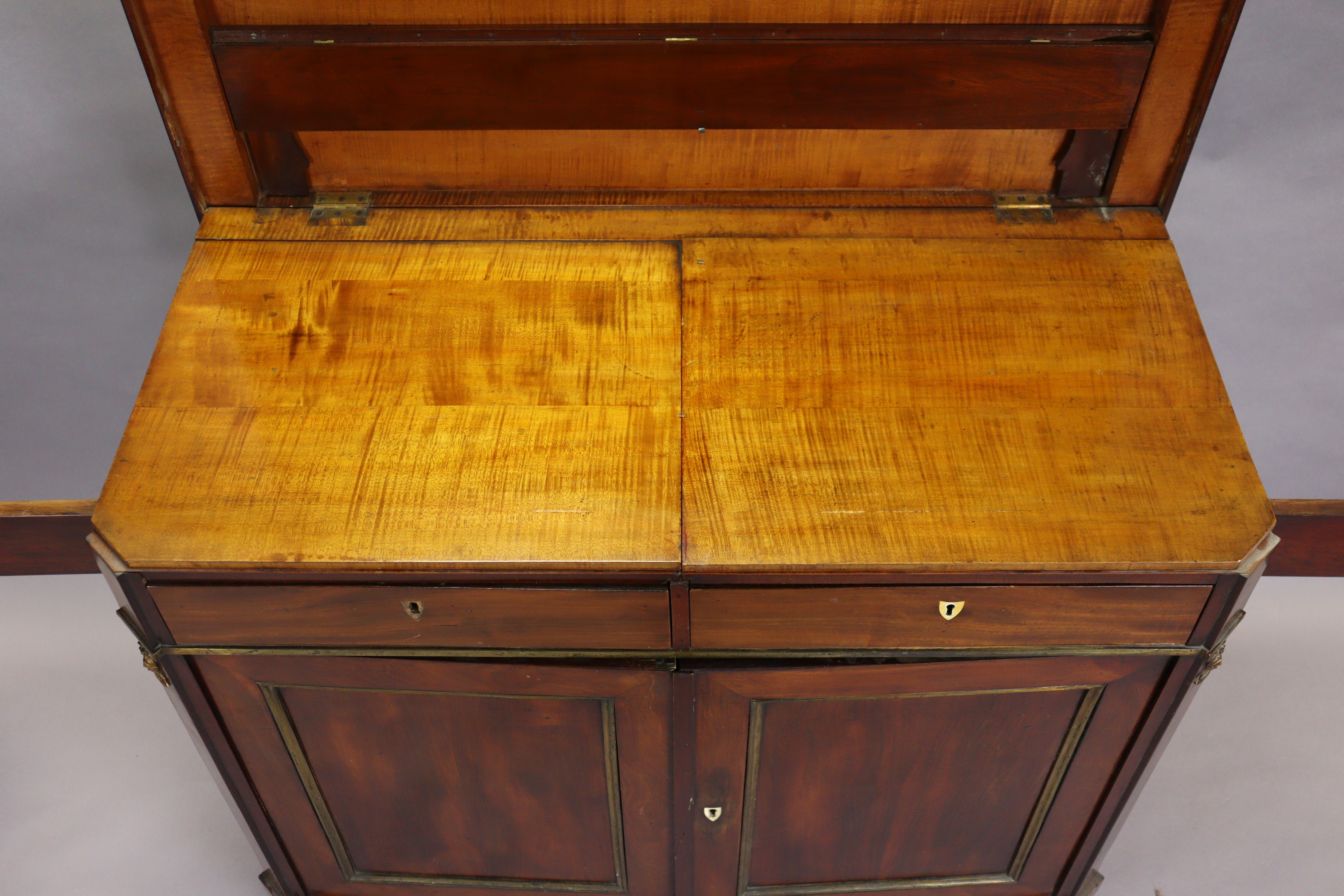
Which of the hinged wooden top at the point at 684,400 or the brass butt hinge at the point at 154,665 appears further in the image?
the brass butt hinge at the point at 154,665

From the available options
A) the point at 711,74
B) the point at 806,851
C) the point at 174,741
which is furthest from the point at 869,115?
the point at 174,741

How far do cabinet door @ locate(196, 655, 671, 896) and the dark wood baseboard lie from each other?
259 mm

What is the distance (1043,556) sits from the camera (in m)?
1.25

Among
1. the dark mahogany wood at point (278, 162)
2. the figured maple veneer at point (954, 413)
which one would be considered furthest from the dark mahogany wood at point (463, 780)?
the dark mahogany wood at point (278, 162)

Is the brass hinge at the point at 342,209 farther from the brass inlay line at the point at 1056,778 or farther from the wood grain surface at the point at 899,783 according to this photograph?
the brass inlay line at the point at 1056,778

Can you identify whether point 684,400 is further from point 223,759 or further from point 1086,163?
A: point 223,759

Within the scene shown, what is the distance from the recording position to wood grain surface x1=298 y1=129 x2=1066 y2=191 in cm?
159

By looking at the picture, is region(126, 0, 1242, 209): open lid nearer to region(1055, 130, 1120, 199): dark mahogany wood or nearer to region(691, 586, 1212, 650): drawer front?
region(1055, 130, 1120, 199): dark mahogany wood

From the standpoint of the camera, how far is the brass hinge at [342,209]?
5.31ft

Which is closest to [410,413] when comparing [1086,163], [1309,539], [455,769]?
[455,769]

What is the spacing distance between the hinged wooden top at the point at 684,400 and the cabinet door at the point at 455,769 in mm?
241

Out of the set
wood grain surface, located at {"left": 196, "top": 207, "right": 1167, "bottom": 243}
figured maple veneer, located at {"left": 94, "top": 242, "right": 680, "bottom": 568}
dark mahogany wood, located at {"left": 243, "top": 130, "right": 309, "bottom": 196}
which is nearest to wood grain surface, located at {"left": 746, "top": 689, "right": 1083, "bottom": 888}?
figured maple veneer, located at {"left": 94, "top": 242, "right": 680, "bottom": 568}

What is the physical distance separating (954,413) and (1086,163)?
20.5 inches

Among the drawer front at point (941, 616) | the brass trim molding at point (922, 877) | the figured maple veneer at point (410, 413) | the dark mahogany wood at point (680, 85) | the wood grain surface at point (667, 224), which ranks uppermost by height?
the dark mahogany wood at point (680, 85)
